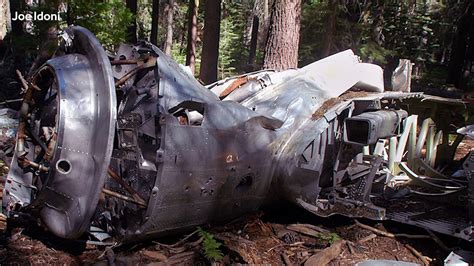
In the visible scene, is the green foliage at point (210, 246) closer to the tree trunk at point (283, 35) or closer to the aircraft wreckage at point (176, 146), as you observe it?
the aircraft wreckage at point (176, 146)

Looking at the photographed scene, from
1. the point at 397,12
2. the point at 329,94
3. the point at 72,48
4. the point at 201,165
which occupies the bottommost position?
the point at 201,165

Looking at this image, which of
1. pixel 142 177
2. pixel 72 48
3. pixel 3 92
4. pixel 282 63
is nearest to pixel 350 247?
pixel 142 177

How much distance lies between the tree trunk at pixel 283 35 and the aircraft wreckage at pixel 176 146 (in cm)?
317

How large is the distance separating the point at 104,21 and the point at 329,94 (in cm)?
641

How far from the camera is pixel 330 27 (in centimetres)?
1473

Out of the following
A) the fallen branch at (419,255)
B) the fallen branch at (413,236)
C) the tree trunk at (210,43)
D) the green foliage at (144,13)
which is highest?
the green foliage at (144,13)

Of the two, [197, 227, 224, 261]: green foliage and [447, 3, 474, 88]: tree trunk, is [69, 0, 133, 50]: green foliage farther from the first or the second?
[447, 3, 474, 88]: tree trunk

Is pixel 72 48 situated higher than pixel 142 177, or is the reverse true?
pixel 72 48

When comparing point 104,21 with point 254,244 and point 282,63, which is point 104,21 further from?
point 254,244

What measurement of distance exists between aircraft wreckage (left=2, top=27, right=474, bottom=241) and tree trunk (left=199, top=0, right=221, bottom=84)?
7629 millimetres

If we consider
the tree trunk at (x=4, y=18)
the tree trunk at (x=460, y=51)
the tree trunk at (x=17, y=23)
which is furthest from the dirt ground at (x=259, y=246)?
the tree trunk at (x=460, y=51)

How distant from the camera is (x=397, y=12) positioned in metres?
19.2

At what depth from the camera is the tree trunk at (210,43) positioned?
41.9ft

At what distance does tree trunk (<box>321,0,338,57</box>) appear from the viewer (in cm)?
1464
